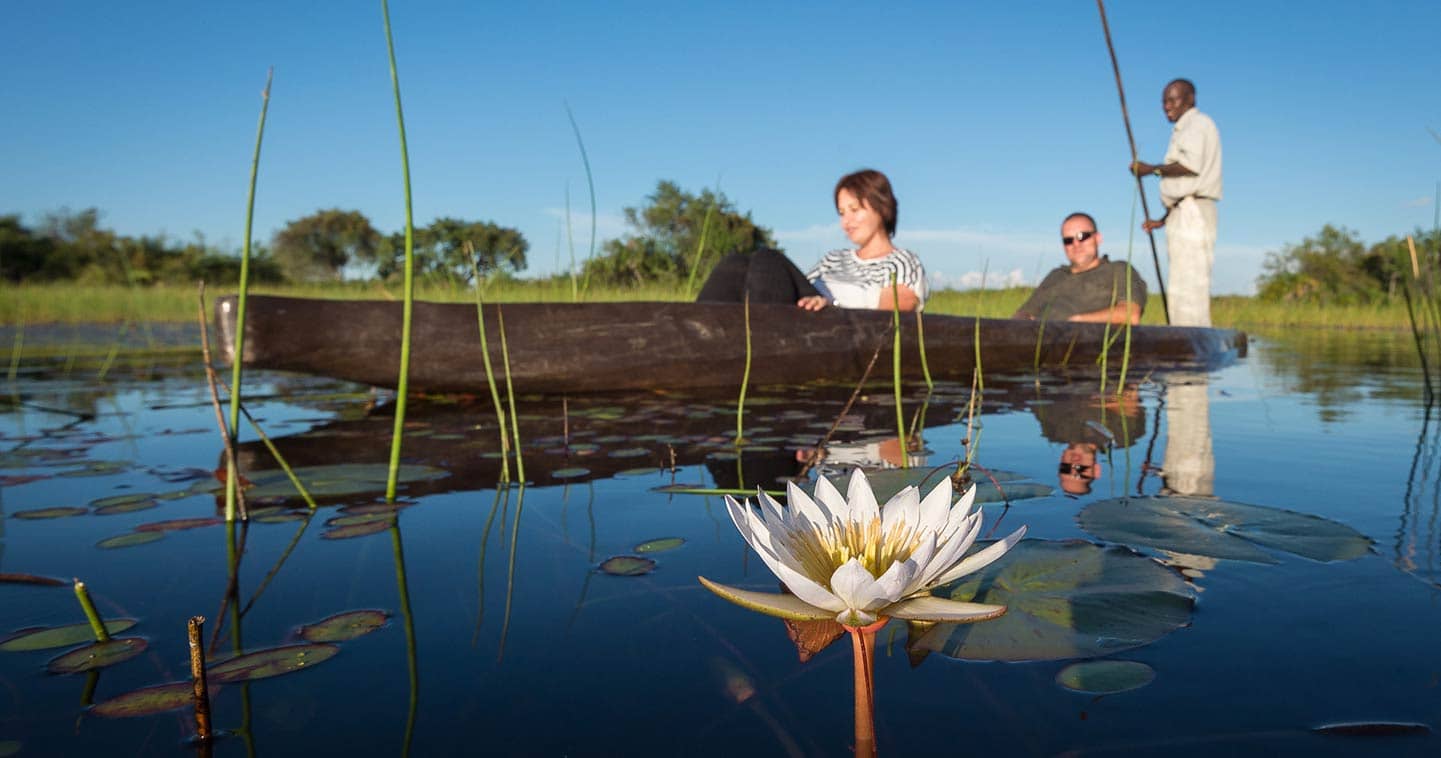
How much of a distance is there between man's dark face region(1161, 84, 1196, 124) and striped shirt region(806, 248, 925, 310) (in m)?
2.94

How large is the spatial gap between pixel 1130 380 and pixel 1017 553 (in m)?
3.35

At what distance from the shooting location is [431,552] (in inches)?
46.9

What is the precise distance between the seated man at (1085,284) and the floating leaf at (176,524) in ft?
16.2

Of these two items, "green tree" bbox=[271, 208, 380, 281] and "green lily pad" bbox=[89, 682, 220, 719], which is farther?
"green tree" bbox=[271, 208, 380, 281]

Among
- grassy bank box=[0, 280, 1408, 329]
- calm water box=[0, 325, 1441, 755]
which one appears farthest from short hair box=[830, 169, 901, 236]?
grassy bank box=[0, 280, 1408, 329]

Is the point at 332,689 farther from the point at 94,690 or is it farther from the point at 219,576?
the point at 219,576

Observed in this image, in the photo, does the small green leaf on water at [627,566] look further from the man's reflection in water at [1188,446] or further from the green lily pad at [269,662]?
the man's reflection in water at [1188,446]

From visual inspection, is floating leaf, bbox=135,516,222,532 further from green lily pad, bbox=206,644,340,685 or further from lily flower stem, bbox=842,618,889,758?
lily flower stem, bbox=842,618,889,758

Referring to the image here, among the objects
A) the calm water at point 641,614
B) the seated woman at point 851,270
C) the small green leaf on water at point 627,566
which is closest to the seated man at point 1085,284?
the seated woman at point 851,270

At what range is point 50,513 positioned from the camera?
1.46 m

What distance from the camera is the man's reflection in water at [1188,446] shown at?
1.56m

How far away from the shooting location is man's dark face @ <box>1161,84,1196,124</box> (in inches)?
230

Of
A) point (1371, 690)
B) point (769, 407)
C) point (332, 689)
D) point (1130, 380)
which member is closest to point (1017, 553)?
point (1371, 690)

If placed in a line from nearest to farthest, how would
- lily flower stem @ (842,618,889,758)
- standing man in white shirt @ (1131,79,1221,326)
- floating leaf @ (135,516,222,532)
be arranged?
lily flower stem @ (842,618,889,758), floating leaf @ (135,516,222,532), standing man in white shirt @ (1131,79,1221,326)
